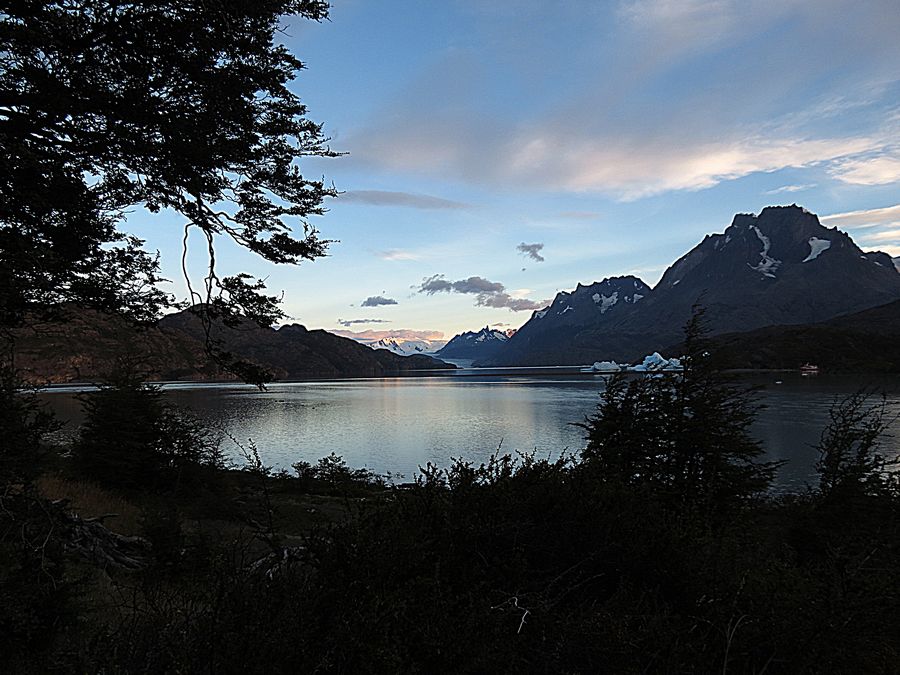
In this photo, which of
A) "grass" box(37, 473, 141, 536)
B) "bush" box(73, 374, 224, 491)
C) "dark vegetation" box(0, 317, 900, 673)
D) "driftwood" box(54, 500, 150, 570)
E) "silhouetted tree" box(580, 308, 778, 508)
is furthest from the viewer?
"bush" box(73, 374, 224, 491)

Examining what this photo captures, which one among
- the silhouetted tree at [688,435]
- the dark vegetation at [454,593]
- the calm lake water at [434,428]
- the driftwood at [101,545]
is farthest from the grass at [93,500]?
the silhouetted tree at [688,435]

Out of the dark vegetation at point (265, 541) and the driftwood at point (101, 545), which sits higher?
the dark vegetation at point (265, 541)

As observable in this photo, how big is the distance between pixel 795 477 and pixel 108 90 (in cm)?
3081

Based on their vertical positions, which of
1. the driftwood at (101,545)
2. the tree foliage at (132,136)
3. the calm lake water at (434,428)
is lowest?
the calm lake water at (434,428)

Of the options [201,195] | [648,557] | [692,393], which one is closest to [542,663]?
[648,557]

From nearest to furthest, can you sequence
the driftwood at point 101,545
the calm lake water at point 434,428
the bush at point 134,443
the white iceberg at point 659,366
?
the driftwood at point 101,545, the white iceberg at point 659,366, the bush at point 134,443, the calm lake water at point 434,428

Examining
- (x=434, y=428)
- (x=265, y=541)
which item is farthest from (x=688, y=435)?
(x=434, y=428)

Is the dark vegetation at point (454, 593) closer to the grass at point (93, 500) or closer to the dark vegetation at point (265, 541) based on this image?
the dark vegetation at point (265, 541)

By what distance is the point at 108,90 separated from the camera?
500 centimetres

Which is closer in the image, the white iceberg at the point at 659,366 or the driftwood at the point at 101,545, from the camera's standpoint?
the driftwood at the point at 101,545

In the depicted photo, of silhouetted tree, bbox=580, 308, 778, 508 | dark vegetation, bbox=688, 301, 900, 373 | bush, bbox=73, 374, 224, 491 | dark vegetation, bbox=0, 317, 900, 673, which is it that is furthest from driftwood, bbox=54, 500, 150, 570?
dark vegetation, bbox=688, 301, 900, 373

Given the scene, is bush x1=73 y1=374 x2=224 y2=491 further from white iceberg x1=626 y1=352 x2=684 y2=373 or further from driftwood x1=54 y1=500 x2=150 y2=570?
white iceberg x1=626 y1=352 x2=684 y2=373

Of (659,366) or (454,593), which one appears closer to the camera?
(454,593)

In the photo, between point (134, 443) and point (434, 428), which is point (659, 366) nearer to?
point (434, 428)
